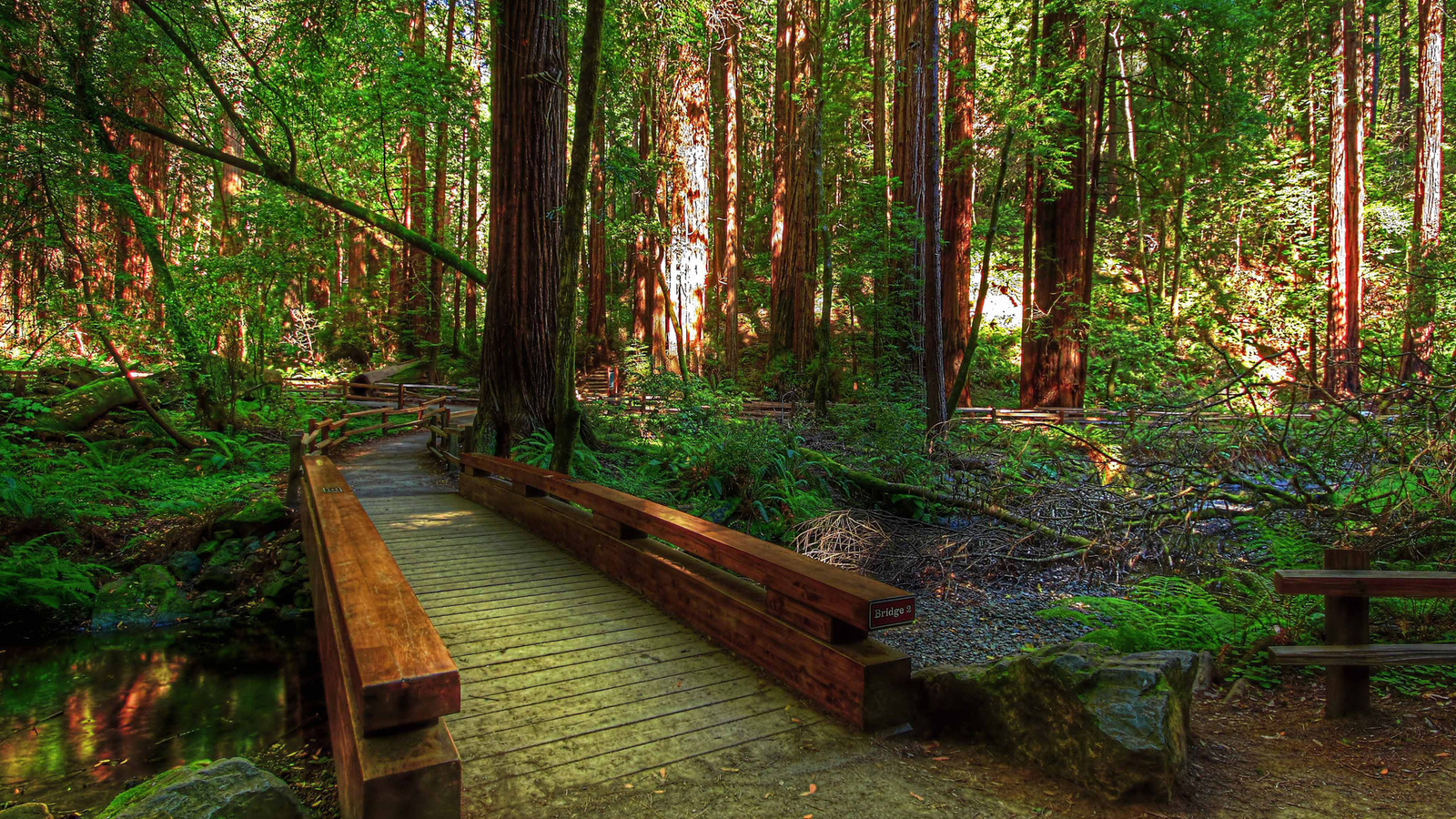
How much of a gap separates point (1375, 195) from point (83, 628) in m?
32.0

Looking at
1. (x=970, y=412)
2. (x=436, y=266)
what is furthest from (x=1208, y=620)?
(x=436, y=266)

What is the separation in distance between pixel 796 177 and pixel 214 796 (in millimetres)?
16878

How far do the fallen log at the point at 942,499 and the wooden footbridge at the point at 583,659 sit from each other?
170 inches

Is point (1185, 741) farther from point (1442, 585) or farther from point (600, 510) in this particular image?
point (600, 510)

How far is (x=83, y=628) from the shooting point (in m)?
7.90

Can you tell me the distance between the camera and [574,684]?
398 centimetres

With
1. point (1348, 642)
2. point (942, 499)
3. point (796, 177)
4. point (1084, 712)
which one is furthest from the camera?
point (796, 177)

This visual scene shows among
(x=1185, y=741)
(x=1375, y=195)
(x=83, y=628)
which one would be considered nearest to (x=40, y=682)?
(x=83, y=628)

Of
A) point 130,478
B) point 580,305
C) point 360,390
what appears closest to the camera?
point 130,478

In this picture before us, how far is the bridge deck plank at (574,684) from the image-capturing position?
3.23 meters

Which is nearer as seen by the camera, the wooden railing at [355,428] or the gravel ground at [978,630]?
the gravel ground at [978,630]

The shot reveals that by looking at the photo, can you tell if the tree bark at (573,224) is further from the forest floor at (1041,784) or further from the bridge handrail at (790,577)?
the forest floor at (1041,784)

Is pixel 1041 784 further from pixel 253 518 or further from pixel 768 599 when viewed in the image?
pixel 253 518

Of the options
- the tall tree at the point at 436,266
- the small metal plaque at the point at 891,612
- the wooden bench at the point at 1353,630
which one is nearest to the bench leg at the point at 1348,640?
the wooden bench at the point at 1353,630
